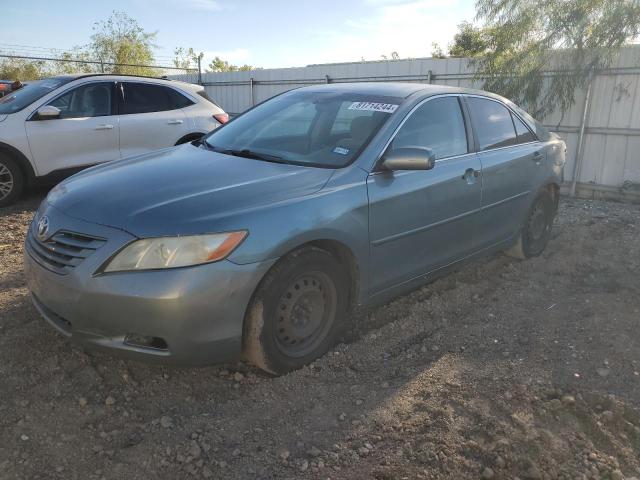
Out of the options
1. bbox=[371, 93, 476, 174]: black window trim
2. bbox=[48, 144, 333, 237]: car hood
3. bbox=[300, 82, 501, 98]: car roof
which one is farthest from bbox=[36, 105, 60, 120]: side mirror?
bbox=[371, 93, 476, 174]: black window trim

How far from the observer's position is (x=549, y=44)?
8453 millimetres

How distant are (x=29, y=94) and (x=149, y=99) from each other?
1474 millimetres

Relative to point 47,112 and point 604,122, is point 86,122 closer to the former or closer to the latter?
point 47,112

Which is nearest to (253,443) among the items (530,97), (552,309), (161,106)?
(552,309)

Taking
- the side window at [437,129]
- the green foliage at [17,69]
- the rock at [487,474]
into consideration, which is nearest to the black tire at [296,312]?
the side window at [437,129]

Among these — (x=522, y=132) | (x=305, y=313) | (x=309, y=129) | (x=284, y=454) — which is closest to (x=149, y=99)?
(x=309, y=129)

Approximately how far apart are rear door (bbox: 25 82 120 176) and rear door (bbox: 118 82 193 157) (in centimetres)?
14

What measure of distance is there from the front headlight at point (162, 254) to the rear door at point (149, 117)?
5.10 metres

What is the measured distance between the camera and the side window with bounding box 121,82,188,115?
7340mm

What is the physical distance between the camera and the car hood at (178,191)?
8.65ft

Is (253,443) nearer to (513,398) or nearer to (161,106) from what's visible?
(513,398)

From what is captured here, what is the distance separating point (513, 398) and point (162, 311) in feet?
6.13

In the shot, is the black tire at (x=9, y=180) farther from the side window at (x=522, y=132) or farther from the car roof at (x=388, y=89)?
the side window at (x=522, y=132)

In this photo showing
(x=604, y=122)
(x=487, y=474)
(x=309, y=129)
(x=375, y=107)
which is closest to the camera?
(x=487, y=474)
